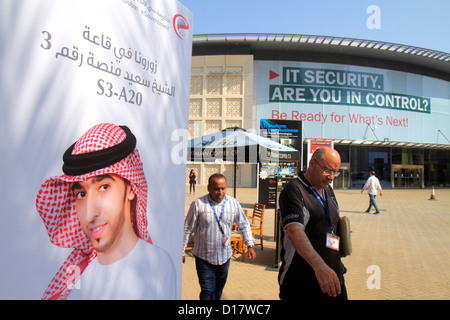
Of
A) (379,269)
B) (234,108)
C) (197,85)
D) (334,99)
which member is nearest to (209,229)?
(379,269)

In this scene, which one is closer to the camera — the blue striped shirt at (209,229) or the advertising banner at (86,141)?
the advertising banner at (86,141)

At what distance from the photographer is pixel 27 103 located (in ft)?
4.90

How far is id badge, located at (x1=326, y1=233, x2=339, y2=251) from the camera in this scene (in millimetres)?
2260

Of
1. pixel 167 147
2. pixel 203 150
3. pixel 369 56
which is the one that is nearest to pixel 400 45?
pixel 369 56

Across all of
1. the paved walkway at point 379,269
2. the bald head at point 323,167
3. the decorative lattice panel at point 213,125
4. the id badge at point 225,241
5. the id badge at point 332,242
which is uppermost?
the decorative lattice panel at point 213,125

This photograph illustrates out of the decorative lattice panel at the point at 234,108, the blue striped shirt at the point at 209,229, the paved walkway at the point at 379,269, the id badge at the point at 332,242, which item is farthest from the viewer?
the decorative lattice panel at the point at 234,108

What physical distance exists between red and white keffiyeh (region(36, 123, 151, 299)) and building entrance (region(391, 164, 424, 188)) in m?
32.0

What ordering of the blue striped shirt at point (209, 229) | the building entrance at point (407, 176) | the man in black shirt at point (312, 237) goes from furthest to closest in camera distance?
the building entrance at point (407, 176), the blue striped shirt at point (209, 229), the man in black shirt at point (312, 237)

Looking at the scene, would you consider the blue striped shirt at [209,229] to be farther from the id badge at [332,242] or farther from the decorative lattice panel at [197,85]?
the decorative lattice panel at [197,85]

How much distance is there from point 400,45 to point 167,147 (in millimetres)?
28643

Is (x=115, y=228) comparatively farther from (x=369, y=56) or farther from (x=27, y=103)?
(x=369, y=56)

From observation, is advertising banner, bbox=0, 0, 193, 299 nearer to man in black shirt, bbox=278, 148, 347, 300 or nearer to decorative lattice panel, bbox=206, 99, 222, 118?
man in black shirt, bbox=278, 148, 347, 300

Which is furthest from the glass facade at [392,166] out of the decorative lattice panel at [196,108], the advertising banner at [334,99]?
the decorative lattice panel at [196,108]

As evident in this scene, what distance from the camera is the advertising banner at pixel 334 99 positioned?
26250 mm
